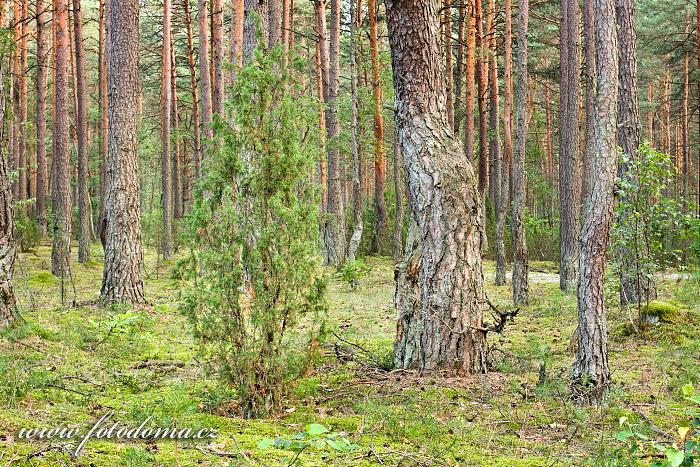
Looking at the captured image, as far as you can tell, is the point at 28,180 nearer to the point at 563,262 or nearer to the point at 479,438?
the point at 563,262

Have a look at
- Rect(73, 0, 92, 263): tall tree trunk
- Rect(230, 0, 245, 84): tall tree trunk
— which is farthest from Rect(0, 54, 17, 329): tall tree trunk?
Rect(73, 0, 92, 263): tall tree trunk

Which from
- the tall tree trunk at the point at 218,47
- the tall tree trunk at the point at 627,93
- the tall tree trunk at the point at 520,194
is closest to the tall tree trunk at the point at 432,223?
the tall tree trunk at the point at 627,93

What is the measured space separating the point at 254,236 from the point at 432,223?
2.37 meters

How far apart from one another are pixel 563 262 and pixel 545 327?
450 cm

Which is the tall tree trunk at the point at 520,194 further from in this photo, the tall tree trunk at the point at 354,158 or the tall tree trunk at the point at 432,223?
the tall tree trunk at the point at 432,223

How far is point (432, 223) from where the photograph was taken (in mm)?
6828

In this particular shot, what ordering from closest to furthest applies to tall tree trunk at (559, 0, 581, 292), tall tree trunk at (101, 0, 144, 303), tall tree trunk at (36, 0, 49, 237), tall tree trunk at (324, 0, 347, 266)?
tall tree trunk at (101, 0, 144, 303)
tall tree trunk at (559, 0, 581, 292)
tall tree trunk at (36, 0, 49, 237)
tall tree trunk at (324, 0, 347, 266)

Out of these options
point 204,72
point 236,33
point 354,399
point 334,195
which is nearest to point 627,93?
point 236,33

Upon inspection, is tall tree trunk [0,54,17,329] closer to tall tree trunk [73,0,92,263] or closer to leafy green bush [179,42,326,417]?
leafy green bush [179,42,326,417]

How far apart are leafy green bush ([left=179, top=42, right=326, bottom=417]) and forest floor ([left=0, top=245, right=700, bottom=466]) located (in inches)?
11.8

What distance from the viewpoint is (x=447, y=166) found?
6.92 meters

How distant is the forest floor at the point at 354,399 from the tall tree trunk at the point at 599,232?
0.31m

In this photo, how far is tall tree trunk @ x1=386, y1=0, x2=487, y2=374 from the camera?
6703 mm

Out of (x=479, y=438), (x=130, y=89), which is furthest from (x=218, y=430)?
(x=130, y=89)
